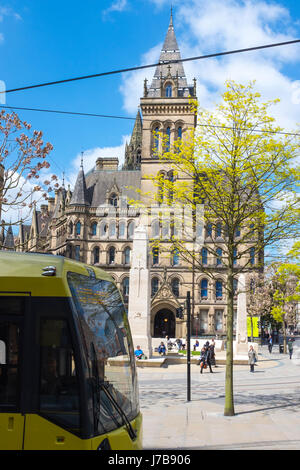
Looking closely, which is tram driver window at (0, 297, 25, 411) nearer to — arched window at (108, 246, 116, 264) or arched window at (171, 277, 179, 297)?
arched window at (171, 277, 179, 297)

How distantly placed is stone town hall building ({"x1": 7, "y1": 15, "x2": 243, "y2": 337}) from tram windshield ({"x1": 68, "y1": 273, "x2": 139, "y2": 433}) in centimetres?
5129

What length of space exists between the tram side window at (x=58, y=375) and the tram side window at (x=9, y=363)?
0.32m

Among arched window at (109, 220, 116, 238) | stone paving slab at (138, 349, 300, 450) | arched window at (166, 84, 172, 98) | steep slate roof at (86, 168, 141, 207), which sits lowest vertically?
stone paving slab at (138, 349, 300, 450)

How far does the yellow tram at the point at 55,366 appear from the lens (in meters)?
5.41

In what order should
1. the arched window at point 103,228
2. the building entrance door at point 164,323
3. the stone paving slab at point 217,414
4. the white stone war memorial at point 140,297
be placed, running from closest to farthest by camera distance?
1. the stone paving slab at point 217,414
2. the white stone war memorial at point 140,297
3. the building entrance door at point 164,323
4. the arched window at point 103,228

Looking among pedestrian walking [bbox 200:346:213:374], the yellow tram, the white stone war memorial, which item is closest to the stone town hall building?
the white stone war memorial

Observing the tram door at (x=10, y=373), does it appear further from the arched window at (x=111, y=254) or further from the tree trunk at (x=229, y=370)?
the arched window at (x=111, y=254)

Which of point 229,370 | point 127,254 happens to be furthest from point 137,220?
point 229,370

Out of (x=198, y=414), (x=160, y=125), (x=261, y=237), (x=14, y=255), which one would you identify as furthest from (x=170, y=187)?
(x=160, y=125)

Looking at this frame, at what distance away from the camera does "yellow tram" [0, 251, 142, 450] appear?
541cm

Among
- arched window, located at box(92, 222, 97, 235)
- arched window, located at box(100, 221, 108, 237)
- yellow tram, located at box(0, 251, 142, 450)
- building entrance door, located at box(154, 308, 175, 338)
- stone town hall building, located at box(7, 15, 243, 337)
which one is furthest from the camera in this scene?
arched window, located at box(92, 222, 97, 235)

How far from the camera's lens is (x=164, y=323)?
2378 inches

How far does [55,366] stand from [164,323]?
55.8 meters

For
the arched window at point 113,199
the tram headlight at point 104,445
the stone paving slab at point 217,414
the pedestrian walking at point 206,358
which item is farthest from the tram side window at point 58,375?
the arched window at point 113,199
